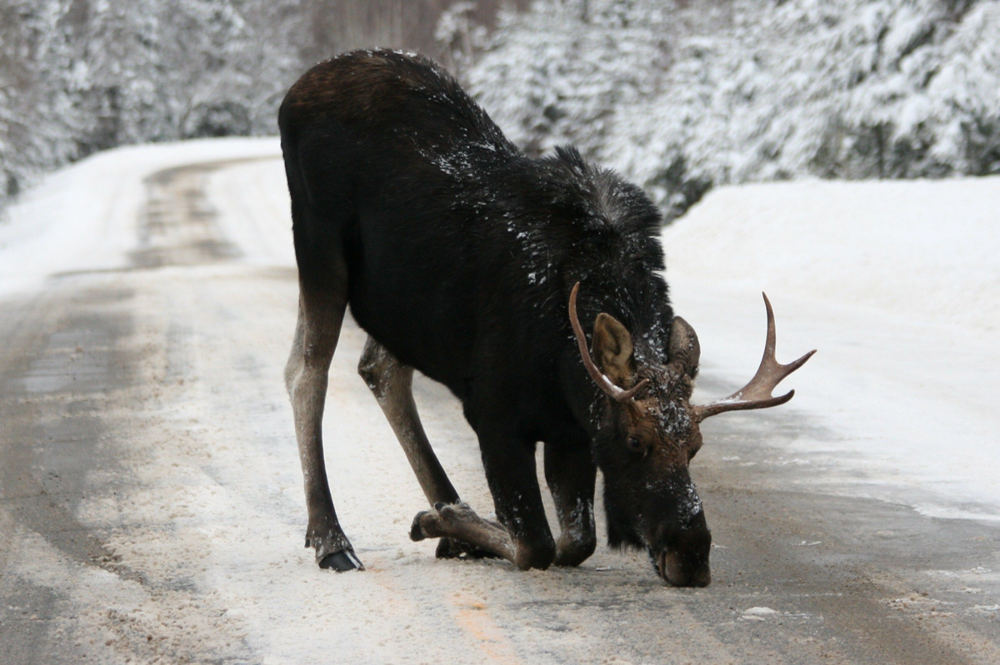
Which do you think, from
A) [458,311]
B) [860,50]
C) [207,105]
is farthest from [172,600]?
[207,105]

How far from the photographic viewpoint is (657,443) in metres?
4.12

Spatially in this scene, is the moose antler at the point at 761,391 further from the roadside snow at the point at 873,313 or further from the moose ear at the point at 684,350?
the roadside snow at the point at 873,313

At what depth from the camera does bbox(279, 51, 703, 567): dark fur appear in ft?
14.8

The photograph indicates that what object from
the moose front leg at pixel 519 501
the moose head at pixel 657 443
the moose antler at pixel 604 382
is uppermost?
the moose antler at pixel 604 382

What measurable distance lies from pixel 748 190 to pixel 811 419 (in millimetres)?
11130

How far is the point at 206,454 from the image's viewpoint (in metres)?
6.57

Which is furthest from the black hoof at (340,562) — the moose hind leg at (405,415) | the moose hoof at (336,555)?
the moose hind leg at (405,415)

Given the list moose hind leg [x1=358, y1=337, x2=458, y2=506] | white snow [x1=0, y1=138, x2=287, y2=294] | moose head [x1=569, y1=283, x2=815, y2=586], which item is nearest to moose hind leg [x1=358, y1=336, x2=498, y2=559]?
moose hind leg [x1=358, y1=337, x2=458, y2=506]

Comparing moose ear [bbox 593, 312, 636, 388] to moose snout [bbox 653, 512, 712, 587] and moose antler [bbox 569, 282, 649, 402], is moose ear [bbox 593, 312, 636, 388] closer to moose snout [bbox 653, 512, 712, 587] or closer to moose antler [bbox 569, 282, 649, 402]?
moose antler [bbox 569, 282, 649, 402]

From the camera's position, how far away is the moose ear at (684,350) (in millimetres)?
4266

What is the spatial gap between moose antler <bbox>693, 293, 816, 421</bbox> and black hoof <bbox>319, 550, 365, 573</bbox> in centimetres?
153

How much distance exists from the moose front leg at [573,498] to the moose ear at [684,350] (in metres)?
0.64

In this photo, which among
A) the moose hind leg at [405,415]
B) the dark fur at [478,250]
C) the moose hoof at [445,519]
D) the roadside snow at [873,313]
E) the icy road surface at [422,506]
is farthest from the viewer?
the roadside snow at [873,313]

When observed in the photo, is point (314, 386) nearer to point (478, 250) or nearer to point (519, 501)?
point (478, 250)
